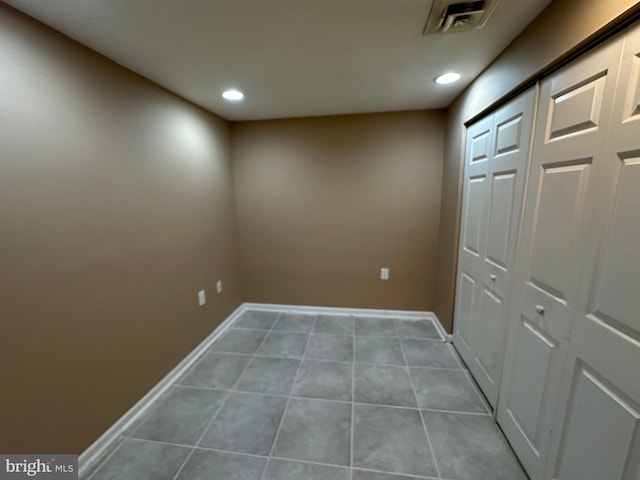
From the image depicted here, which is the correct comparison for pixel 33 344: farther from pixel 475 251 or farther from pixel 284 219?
pixel 475 251

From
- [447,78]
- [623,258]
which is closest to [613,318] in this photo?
[623,258]

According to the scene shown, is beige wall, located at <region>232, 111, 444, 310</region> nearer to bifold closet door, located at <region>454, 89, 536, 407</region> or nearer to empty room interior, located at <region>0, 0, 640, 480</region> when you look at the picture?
empty room interior, located at <region>0, 0, 640, 480</region>

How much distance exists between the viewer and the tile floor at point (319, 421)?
132 cm

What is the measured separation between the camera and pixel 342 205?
279cm

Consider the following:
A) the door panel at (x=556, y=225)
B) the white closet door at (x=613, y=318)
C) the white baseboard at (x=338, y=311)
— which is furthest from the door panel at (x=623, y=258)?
the white baseboard at (x=338, y=311)

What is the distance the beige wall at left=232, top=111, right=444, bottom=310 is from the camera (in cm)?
261

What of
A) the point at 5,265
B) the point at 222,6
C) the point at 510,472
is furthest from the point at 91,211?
the point at 510,472

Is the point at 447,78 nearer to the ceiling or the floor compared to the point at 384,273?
nearer to the ceiling

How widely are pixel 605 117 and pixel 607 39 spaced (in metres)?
0.28

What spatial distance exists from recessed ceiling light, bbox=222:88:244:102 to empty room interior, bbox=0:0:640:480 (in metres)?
0.02

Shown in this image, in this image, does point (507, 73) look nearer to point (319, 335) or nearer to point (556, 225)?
point (556, 225)

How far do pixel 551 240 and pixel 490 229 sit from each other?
0.54 m

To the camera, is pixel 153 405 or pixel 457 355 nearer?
pixel 153 405

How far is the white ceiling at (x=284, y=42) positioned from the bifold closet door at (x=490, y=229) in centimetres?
44
